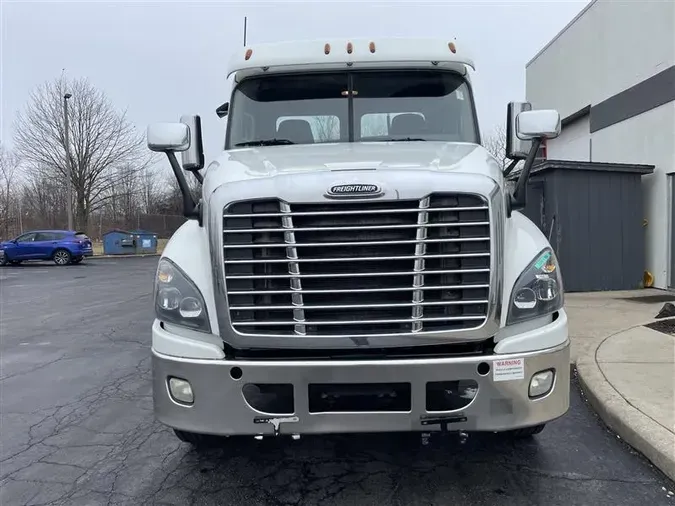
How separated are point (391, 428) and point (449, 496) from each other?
2.31ft

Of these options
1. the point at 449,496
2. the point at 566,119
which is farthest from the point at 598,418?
the point at 566,119

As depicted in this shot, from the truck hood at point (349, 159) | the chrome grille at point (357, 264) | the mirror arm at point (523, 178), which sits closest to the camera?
the chrome grille at point (357, 264)

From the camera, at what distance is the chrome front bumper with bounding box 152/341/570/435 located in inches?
103

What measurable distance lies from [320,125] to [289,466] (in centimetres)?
241

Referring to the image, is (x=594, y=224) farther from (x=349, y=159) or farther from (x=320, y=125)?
(x=349, y=159)

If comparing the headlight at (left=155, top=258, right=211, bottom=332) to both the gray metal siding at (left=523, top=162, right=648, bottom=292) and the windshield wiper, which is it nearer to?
the windshield wiper

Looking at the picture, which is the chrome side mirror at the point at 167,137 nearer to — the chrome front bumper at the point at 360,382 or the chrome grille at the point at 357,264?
the chrome grille at the point at 357,264

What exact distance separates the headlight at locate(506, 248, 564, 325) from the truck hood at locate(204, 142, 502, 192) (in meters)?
0.54

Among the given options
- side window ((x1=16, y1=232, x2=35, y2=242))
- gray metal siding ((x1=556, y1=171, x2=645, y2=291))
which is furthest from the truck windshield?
side window ((x1=16, y1=232, x2=35, y2=242))

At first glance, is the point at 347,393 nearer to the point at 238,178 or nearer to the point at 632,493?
the point at 238,178

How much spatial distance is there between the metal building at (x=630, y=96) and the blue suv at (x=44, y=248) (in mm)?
21196

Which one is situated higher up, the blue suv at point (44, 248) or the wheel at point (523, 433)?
the blue suv at point (44, 248)

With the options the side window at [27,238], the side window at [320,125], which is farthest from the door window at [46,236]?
the side window at [320,125]

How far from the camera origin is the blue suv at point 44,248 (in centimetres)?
2425
